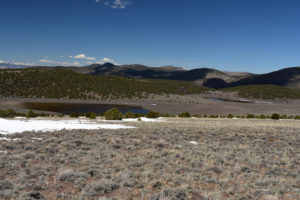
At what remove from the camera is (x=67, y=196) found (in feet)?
24.3

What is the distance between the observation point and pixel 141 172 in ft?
32.2

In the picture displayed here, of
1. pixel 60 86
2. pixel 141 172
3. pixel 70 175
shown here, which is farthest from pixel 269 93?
pixel 70 175

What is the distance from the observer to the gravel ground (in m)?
7.81

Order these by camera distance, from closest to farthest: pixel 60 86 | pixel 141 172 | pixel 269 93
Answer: pixel 141 172, pixel 60 86, pixel 269 93

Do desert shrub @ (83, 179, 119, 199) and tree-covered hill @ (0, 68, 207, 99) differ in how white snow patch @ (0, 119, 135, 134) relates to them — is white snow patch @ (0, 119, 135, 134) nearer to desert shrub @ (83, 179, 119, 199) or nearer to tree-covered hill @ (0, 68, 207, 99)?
desert shrub @ (83, 179, 119, 199)

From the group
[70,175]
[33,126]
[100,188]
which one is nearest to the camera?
[100,188]

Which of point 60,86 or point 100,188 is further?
point 60,86

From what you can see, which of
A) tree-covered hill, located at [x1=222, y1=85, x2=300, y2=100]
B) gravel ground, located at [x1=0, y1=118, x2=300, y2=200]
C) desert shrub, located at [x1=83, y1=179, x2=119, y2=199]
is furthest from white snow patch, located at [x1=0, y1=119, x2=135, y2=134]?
tree-covered hill, located at [x1=222, y1=85, x2=300, y2=100]

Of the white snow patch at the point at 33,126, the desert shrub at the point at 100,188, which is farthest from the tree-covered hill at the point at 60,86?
the desert shrub at the point at 100,188

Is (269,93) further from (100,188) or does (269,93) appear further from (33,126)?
(100,188)

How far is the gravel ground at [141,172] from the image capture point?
7.81 meters

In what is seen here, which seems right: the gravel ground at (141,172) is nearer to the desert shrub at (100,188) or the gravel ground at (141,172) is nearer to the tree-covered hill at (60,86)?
the desert shrub at (100,188)

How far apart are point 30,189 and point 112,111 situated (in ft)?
101

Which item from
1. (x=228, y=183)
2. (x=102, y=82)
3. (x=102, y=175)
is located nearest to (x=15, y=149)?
(x=102, y=175)
